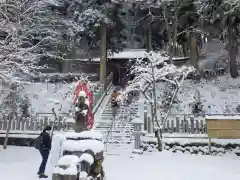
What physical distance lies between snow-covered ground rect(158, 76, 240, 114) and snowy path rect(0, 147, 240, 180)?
6041 mm

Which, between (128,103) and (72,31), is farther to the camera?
(72,31)

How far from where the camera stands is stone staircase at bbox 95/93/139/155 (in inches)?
497

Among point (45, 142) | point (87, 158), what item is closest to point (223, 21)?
point (45, 142)

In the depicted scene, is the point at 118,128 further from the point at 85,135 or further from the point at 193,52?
the point at 193,52

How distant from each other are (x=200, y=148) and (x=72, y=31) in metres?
13.6

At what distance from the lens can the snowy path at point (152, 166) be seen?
909cm

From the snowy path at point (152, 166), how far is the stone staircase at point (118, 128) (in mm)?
1005

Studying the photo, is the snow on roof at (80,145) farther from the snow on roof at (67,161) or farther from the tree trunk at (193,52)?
the tree trunk at (193,52)

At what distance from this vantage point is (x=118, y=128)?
1461cm

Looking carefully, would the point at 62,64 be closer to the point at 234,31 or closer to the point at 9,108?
the point at 9,108

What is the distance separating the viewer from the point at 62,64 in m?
27.8

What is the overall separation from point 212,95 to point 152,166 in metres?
10.9

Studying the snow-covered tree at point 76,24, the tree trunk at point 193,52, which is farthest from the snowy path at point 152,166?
the tree trunk at point 193,52

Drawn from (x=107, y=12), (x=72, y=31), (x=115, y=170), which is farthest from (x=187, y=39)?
(x=115, y=170)
